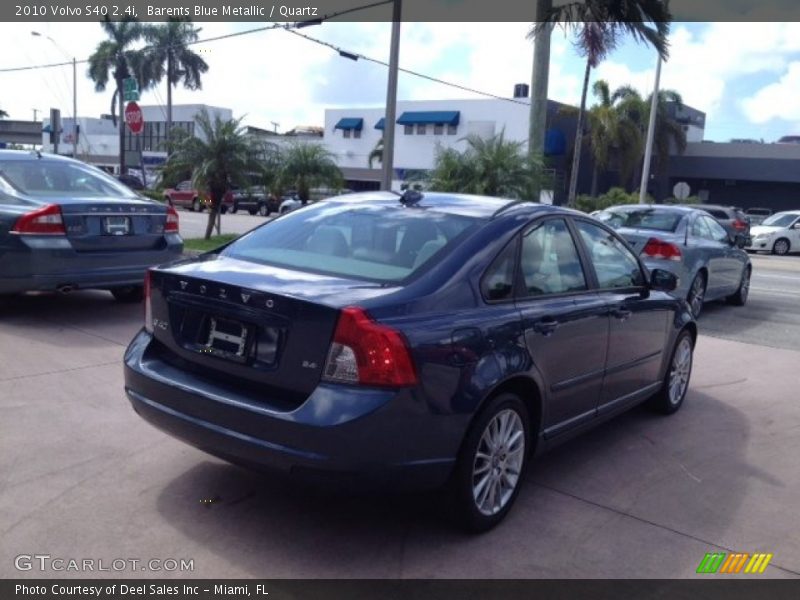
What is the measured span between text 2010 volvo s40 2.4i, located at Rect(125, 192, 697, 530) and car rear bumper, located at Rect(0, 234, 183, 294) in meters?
3.59

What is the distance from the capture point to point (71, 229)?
7531mm

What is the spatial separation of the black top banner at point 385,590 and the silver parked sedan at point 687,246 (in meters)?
6.52

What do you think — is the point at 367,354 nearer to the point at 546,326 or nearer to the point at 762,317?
the point at 546,326

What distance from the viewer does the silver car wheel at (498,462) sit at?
149 inches

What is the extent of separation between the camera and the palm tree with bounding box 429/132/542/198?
1273 cm

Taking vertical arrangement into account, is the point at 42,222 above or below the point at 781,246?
above

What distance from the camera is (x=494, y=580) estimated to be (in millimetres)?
3422

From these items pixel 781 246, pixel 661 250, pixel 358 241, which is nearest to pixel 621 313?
pixel 358 241

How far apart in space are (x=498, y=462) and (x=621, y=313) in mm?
1586

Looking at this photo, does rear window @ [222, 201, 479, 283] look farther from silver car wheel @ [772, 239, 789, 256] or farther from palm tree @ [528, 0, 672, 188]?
silver car wheel @ [772, 239, 789, 256]

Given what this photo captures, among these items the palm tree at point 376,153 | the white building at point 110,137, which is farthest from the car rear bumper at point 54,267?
the white building at point 110,137

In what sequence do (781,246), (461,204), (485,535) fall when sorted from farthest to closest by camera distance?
(781,246) → (461,204) → (485,535)

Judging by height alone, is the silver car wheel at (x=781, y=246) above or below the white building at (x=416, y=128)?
below

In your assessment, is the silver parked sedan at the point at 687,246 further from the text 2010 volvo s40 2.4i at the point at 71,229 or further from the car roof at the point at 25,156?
the car roof at the point at 25,156
